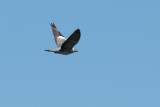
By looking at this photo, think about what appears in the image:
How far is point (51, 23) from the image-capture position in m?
54.8

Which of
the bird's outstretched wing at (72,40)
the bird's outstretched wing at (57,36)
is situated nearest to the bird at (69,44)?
the bird's outstretched wing at (72,40)

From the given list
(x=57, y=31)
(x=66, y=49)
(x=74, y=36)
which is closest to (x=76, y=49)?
(x=66, y=49)

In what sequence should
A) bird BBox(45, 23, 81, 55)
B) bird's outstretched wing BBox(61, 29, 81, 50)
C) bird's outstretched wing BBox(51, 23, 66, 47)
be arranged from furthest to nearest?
bird's outstretched wing BBox(51, 23, 66, 47) < bird BBox(45, 23, 81, 55) < bird's outstretched wing BBox(61, 29, 81, 50)

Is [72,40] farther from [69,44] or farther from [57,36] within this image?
[57,36]

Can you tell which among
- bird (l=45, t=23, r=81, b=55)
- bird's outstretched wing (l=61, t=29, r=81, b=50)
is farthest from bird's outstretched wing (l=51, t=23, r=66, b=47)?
bird's outstretched wing (l=61, t=29, r=81, b=50)

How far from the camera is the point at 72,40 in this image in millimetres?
40281

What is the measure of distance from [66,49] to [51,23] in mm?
13213

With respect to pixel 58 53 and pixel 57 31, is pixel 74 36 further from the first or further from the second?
pixel 57 31

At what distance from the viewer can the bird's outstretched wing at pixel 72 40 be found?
38.8 m

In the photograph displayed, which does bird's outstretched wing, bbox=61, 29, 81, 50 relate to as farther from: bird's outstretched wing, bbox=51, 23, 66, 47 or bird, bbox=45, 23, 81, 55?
bird's outstretched wing, bbox=51, 23, 66, 47

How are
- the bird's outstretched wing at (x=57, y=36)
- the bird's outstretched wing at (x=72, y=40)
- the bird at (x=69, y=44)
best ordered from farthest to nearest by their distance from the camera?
the bird's outstretched wing at (x=57, y=36) < the bird at (x=69, y=44) < the bird's outstretched wing at (x=72, y=40)

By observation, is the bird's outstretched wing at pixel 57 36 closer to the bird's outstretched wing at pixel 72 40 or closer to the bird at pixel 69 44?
the bird at pixel 69 44

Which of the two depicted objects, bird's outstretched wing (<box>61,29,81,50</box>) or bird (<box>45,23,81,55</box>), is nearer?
bird's outstretched wing (<box>61,29,81,50</box>)

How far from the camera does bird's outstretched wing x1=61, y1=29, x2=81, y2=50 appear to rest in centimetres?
3884
